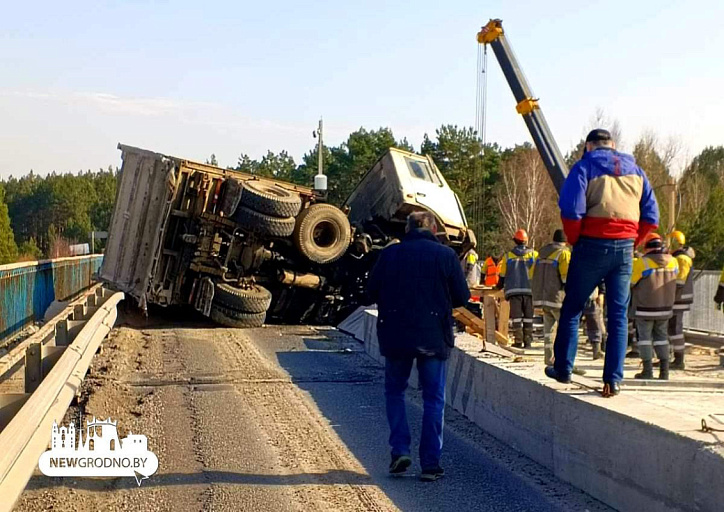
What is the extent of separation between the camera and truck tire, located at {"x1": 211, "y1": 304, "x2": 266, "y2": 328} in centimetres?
1497

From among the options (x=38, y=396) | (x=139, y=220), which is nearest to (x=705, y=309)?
(x=139, y=220)

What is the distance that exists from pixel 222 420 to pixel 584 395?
3.10 m

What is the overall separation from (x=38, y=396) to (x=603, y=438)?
337 centimetres

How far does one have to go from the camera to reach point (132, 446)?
6.54 metres

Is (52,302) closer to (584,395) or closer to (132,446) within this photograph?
(132,446)

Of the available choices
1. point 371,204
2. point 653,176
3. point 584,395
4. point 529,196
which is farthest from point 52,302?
point 529,196

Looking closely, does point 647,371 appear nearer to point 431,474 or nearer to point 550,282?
point 550,282

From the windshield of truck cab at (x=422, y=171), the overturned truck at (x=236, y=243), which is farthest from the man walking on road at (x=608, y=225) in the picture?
the windshield of truck cab at (x=422, y=171)

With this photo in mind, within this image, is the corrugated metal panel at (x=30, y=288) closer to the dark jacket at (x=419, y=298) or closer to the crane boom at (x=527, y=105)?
the dark jacket at (x=419, y=298)

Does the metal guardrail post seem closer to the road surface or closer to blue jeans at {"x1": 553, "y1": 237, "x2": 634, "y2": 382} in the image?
the road surface

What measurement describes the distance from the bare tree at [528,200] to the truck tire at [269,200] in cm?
3327

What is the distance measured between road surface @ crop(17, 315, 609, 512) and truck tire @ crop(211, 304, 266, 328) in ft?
11.3

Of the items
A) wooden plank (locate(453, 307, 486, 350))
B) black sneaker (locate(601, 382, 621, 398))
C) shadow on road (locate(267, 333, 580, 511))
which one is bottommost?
shadow on road (locate(267, 333, 580, 511))

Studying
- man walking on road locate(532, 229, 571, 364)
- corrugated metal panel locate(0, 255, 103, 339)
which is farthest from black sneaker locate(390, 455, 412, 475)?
corrugated metal panel locate(0, 255, 103, 339)
